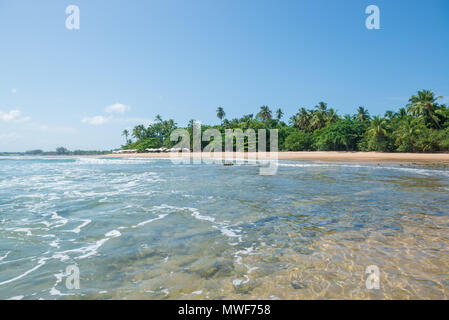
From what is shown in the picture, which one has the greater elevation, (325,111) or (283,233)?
(325,111)

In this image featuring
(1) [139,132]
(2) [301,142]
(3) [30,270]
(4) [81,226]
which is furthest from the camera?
(1) [139,132]

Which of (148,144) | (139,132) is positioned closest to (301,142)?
(148,144)

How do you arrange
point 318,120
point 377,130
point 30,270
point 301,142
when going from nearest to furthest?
point 30,270, point 377,130, point 301,142, point 318,120

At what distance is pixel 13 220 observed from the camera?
21.2 feet

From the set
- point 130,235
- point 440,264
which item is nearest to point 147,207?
point 130,235

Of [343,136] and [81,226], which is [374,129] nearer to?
[343,136]

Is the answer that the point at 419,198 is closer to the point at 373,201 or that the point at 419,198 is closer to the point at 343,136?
the point at 373,201

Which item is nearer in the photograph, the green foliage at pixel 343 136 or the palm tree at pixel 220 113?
the green foliage at pixel 343 136

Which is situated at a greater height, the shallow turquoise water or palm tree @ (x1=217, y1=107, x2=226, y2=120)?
palm tree @ (x1=217, y1=107, x2=226, y2=120)

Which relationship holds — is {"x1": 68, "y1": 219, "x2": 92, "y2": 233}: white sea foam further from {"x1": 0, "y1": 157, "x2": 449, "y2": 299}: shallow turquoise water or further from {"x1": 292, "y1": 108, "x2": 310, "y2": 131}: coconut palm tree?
{"x1": 292, "y1": 108, "x2": 310, "y2": 131}: coconut palm tree

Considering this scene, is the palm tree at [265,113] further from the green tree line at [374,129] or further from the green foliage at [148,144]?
the green foliage at [148,144]

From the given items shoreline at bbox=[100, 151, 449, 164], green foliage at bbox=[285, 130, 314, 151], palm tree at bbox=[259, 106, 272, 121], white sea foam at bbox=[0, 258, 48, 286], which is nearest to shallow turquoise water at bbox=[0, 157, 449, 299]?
white sea foam at bbox=[0, 258, 48, 286]

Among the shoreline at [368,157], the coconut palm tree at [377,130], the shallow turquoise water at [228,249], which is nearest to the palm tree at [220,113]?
the shoreline at [368,157]

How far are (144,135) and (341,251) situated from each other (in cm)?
10716
